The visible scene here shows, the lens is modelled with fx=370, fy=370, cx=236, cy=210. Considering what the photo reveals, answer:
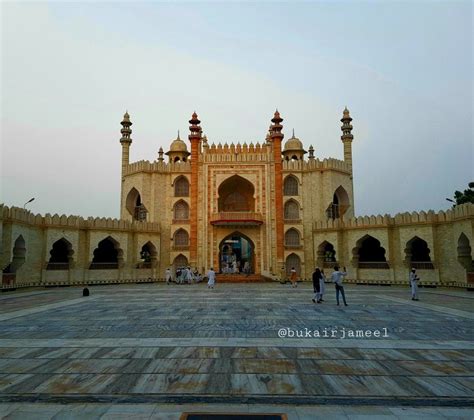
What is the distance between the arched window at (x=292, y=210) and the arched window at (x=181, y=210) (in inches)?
368

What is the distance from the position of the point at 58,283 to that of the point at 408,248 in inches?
1005

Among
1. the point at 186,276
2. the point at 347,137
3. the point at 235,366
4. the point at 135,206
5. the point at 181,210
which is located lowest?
the point at 235,366

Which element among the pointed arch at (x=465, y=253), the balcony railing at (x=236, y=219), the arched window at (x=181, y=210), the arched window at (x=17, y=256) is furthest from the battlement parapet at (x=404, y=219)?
the arched window at (x=17, y=256)

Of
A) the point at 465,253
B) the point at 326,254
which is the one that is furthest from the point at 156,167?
the point at 465,253

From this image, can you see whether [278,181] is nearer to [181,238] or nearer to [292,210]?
[292,210]

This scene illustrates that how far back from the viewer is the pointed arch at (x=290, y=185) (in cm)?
3484

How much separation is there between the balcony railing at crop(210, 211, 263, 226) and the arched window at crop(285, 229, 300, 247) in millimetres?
3065

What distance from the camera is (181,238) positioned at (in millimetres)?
34469

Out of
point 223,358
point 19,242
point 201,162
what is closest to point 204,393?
point 223,358

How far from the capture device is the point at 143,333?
31.0 feet

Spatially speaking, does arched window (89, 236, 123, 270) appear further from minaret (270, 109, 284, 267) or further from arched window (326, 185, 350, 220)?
arched window (326, 185, 350, 220)

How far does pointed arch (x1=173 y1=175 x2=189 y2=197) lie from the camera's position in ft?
115

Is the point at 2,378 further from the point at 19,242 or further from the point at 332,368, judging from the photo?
the point at 19,242

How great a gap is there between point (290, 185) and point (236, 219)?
6.55 meters
